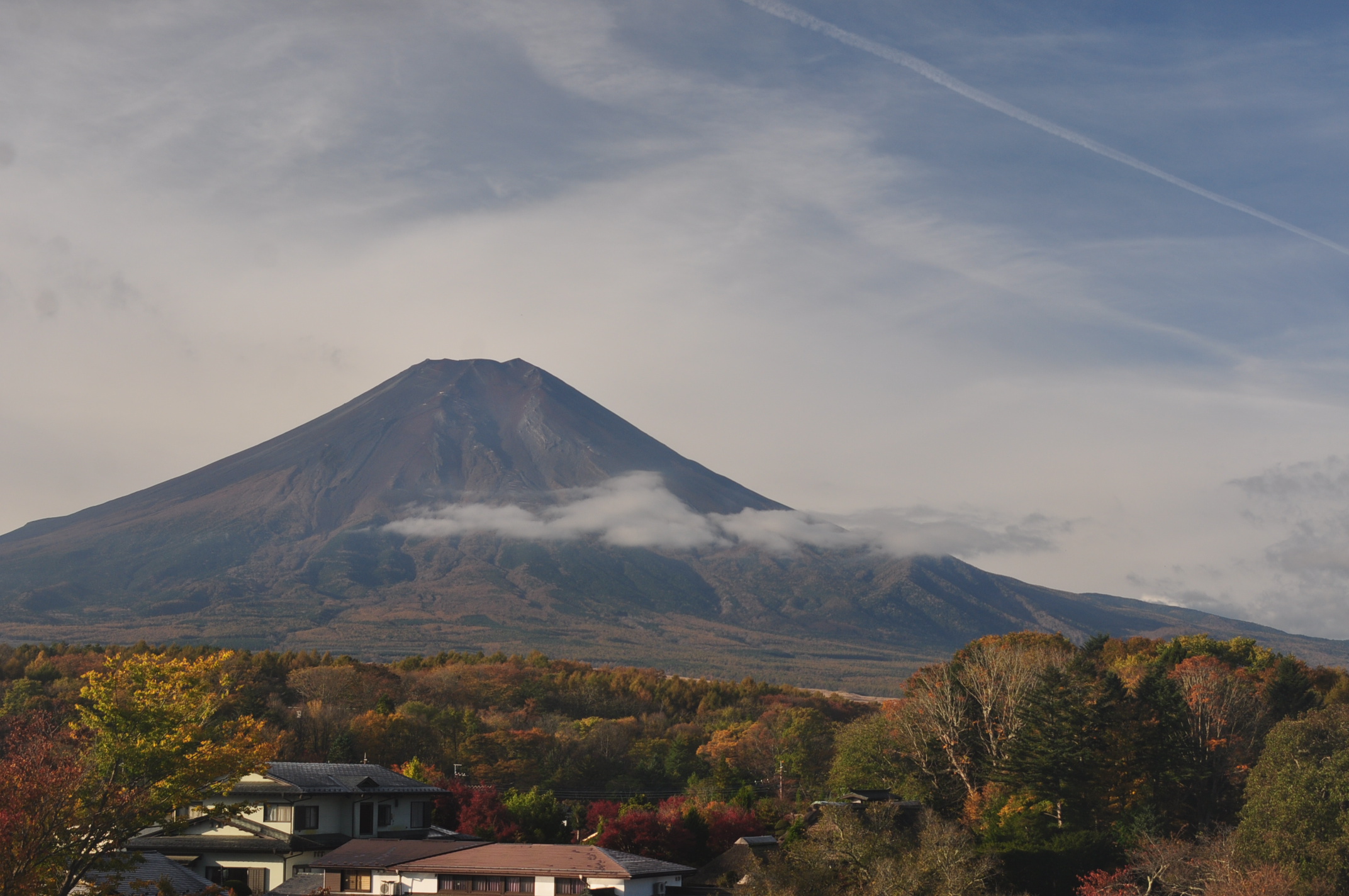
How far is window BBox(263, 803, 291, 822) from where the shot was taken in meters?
38.3

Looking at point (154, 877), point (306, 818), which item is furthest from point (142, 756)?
point (306, 818)

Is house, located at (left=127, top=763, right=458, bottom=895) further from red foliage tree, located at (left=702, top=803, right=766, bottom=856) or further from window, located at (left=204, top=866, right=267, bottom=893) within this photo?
red foliage tree, located at (left=702, top=803, right=766, bottom=856)

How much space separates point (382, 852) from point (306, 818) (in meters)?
3.46

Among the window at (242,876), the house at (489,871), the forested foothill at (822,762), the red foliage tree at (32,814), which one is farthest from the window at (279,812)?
the red foliage tree at (32,814)

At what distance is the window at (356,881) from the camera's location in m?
35.9

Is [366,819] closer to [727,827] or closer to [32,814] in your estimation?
[727,827]

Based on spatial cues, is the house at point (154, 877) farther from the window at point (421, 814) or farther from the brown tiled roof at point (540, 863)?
the window at point (421, 814)

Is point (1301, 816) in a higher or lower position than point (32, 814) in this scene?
lower

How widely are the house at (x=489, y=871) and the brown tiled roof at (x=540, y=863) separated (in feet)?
0.06

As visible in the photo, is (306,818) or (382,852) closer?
(382,852)

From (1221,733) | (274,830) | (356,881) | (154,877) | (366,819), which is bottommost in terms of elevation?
(356,881)

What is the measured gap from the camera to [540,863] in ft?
116

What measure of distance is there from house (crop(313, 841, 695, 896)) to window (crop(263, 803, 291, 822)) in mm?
2070

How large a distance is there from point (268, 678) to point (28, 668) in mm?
16587
